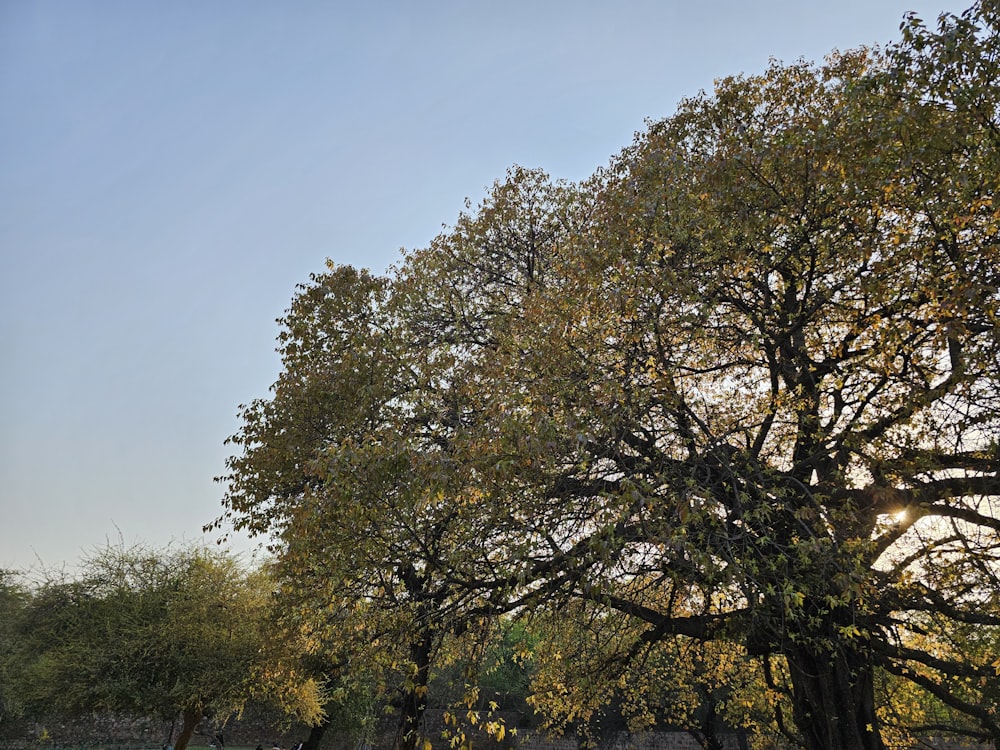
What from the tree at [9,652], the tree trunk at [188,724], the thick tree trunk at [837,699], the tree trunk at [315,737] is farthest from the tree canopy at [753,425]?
the tree trunk at [315,737]

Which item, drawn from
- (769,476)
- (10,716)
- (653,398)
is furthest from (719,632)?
(10,716)

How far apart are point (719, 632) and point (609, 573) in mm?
3384

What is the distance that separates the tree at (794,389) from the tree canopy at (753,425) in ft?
0.15

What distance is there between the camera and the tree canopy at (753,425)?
654cm

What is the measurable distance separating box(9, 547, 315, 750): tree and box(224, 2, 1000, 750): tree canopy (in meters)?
12.4

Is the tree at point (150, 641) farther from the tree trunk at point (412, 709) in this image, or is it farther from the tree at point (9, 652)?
the tree trunk at point (412, 709)

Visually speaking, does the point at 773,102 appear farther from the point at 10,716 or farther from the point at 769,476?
the point at 10,716

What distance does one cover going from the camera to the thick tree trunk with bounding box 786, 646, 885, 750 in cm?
873

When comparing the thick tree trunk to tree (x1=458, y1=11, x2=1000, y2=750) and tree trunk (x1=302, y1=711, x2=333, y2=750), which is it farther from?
tree trunk (x1=302, y1=711, x2=333, y2=750)

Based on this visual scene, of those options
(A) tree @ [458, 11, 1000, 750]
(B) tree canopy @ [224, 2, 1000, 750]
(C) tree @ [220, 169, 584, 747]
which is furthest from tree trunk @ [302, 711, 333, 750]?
(A) tree @ [458, 11, 1000, 750]

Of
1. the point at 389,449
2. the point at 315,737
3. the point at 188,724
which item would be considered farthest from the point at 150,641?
the point at 389,449

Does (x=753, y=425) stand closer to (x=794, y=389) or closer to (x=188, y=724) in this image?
(x=794, y=389)

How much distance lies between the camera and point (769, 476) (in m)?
7.62

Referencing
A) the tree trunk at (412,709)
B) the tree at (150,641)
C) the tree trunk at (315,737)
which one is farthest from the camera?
the tree trunk at (315,737)
